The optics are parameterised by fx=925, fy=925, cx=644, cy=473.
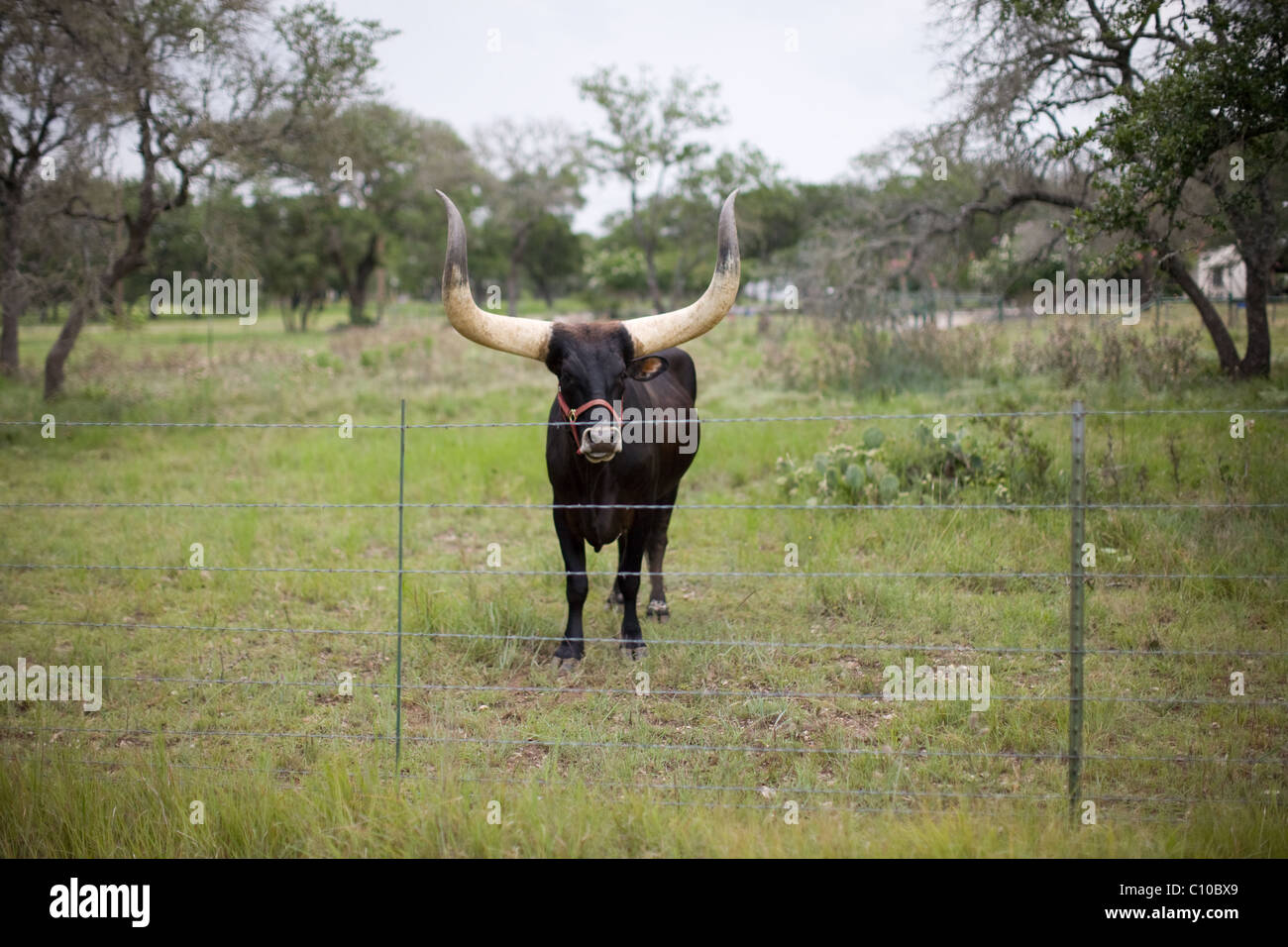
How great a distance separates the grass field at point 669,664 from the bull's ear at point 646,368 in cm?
141

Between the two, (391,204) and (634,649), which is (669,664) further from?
(391,204)

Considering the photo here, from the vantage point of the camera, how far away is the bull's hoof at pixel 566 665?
5.27 meters

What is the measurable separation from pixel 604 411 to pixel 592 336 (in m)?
0.54

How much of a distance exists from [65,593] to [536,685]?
3.82 metres

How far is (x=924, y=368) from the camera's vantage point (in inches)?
503

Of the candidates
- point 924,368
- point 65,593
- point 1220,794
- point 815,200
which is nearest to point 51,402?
point 65,593

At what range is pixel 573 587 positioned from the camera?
17.9 ft

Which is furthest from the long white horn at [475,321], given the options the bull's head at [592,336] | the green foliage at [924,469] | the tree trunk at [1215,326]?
the tree trunk at [1215,326]
